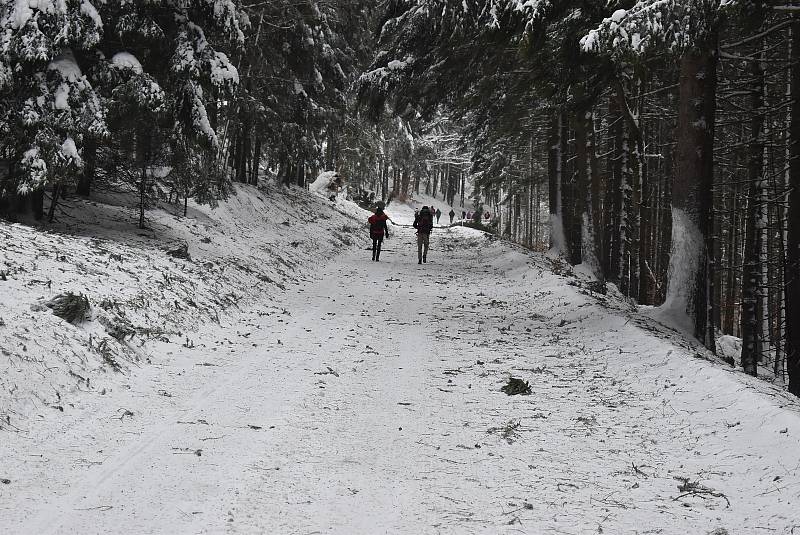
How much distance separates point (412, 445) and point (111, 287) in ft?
17.9

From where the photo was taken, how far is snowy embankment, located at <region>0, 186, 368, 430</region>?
17.5 ft

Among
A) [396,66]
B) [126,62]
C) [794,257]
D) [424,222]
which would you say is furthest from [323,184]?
[794,257]

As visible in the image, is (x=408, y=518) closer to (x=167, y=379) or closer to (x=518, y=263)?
(x=167, y=379)

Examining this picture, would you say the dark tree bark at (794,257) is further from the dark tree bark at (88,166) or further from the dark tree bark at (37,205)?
the dark tree bark at (37,205)

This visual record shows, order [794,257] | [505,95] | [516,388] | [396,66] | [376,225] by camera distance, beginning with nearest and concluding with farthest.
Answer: [516,388] < [794,257] < [396,66] < [505,95] < [376,225]

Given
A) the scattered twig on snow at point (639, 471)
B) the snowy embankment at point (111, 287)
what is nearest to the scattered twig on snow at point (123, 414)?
the snowy embankment at point (111, 287)

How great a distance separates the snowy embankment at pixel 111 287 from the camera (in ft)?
17.5

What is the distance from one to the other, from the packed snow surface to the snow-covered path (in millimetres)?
17

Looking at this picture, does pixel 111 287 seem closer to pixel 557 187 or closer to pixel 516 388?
pixel 516 388

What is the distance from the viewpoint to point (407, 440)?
4.89m

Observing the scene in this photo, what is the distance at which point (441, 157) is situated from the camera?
71.9 metres

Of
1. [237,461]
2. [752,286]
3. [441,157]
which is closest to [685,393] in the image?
[237,461]

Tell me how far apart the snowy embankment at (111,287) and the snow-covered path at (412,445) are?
341 mm

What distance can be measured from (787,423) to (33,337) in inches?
269
